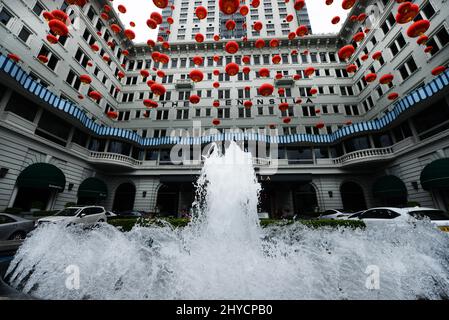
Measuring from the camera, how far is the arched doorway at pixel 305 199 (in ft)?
70.2

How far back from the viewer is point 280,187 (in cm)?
2203

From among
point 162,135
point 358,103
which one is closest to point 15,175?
point 162,135

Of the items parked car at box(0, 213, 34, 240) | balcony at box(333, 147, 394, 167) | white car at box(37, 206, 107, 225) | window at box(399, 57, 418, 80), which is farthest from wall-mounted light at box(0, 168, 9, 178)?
window at box(399, 57, 418, 80)

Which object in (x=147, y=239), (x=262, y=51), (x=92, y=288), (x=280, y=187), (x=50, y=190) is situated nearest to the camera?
(x=92, y=288)

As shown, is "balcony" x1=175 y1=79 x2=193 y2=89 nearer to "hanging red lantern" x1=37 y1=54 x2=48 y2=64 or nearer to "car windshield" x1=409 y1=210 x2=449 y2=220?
"hanging red lantern" x1=37 y1=54 x2=48 y2=64

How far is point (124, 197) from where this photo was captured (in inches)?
890

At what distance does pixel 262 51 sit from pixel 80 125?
91.4 feet

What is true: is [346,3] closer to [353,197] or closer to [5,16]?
[353,197]

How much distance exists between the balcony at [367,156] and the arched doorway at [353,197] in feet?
10.4

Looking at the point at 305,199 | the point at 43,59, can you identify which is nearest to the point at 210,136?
Result: the point at 305,199

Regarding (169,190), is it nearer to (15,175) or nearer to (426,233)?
(15,175)

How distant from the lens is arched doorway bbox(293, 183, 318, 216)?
21391 mm

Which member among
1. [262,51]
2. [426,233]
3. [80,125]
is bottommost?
[426,233]

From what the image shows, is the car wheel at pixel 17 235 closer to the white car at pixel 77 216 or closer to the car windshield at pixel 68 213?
the white car at pixel 77 216
